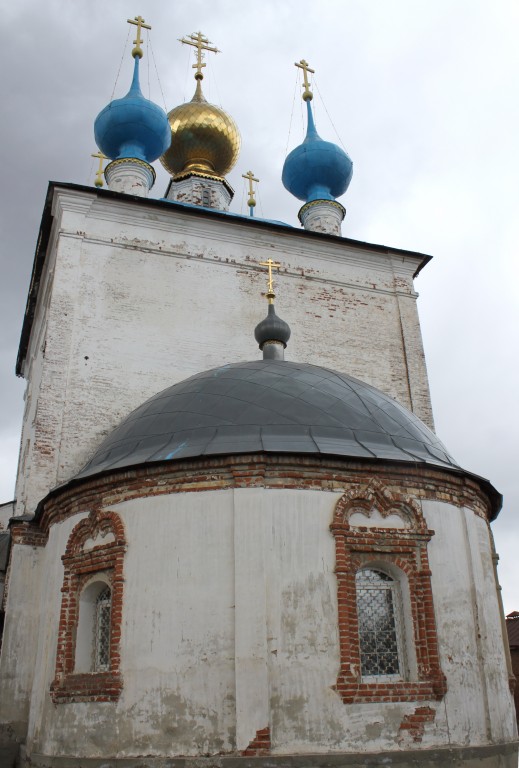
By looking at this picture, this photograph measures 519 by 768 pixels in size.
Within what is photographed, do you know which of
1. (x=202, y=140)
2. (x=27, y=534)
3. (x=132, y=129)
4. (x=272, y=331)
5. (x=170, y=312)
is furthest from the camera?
(x=202, y=140)

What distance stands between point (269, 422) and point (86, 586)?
2.04 m

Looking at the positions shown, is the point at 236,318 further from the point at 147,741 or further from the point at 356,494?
the point at 147,741

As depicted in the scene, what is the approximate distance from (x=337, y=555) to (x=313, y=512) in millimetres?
363

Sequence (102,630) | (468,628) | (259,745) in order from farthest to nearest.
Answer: (102,630), (468,628), (259,745)

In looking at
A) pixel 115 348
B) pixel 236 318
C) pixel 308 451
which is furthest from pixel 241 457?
pixel 236 318

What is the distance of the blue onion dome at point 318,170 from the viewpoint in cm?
1288

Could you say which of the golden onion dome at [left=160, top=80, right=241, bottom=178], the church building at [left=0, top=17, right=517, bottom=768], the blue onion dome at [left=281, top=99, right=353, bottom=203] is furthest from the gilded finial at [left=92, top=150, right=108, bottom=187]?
the church building at [left=0, top=17, right=517, bottom=768]

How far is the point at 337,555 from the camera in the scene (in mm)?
5539

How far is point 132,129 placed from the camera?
1160 cm

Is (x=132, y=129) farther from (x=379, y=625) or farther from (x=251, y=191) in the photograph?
(x=379, y=625)

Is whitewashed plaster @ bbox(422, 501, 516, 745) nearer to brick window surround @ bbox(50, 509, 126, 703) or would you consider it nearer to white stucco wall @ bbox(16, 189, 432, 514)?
brick window surround @ bbox(50, 509, 126, 703)

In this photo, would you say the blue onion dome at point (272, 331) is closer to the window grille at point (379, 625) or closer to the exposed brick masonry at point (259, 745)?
the window grille at point (379, 625)

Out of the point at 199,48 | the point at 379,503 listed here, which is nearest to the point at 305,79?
the point at 199,48

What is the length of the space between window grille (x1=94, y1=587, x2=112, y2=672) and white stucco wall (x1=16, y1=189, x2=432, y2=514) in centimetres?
182
